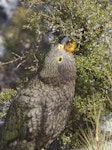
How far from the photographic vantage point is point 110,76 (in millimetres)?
4703

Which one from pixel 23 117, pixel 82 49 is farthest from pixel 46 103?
pixel 82 49

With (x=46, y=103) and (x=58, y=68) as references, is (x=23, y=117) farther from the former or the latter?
(x=58, y=68)

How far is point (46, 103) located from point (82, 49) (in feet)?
4.20

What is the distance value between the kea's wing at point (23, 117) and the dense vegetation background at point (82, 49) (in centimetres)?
80

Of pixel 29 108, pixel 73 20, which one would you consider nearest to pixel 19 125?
pixel 29 108

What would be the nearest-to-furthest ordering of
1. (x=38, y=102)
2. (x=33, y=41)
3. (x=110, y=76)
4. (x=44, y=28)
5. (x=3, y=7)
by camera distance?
(x=38, y=102), (x=110, y=76), (x=44, y=28), (x=33, y=41), (x=3, y=7)

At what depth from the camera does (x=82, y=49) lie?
16.4 ft

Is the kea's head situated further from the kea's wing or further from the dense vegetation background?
the dense vegetation background

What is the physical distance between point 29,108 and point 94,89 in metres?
1.17

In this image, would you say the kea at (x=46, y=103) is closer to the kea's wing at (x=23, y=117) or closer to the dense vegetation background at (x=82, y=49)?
the kea's wing at (x=23, y=117)

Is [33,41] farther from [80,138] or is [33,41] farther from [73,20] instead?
[80,138]

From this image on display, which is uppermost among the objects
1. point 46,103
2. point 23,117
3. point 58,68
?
point 58,68

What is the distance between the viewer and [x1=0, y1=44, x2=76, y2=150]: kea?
3885 millimetres

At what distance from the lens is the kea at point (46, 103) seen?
3885 mm
